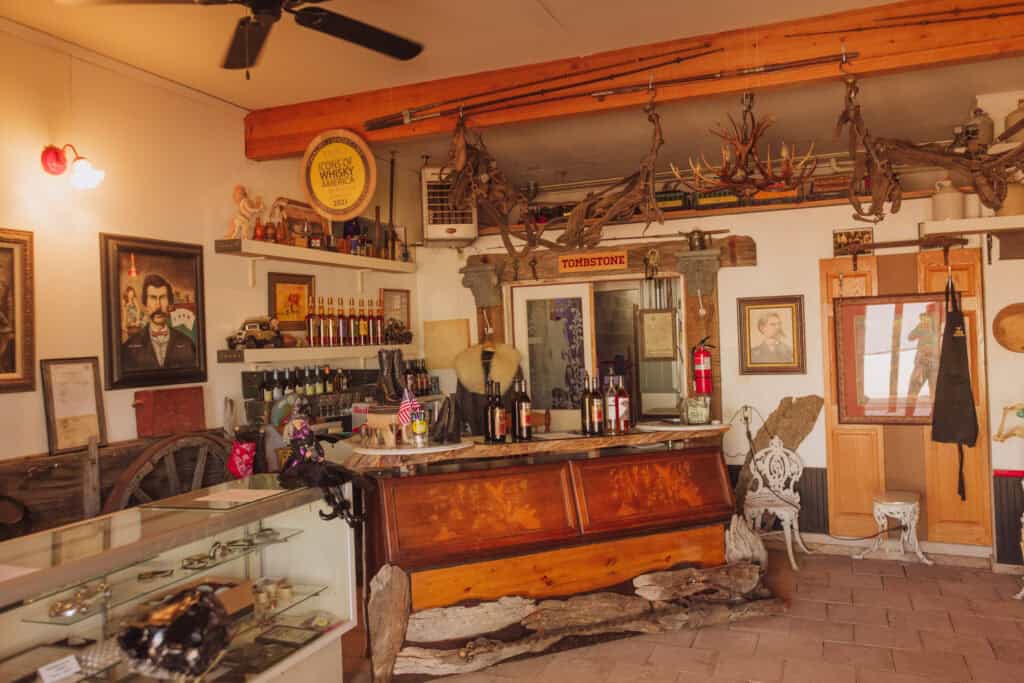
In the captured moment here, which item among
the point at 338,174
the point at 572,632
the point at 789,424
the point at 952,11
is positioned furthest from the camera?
the point at 789,424

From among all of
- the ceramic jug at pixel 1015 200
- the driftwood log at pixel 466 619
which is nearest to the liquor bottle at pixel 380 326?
the driftwood log at pixel 466 619

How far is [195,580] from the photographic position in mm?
2756

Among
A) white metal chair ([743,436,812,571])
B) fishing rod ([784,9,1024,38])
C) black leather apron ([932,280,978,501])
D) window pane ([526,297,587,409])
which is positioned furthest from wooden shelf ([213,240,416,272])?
black leather apron ([932,280,978,501])

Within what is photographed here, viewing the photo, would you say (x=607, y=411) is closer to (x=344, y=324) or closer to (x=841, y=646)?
(x=841, y=646)

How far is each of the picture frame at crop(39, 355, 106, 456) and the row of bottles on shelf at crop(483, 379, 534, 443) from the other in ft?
7.44

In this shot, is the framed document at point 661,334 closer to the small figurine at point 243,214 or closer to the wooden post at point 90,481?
the small figurine at point 243,214

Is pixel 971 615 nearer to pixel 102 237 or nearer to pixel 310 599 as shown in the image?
pixel 310 599

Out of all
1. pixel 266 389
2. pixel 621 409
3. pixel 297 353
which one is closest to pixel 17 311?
pixel 266 389

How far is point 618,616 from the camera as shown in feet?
14.3

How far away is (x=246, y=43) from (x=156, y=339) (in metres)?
2.13

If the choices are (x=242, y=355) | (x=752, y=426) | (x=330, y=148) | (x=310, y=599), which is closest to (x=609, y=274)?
(x=752, y=426)

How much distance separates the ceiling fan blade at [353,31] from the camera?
316 cm

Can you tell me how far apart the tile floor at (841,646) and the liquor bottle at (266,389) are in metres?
2.41

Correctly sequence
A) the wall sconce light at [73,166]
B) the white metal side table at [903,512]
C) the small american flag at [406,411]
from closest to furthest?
the wall sconce light at [73,166], the small american flag at [406,411], the white metal side table at [903,512]
